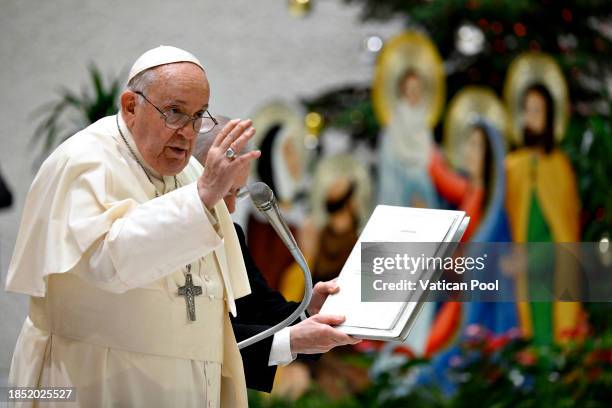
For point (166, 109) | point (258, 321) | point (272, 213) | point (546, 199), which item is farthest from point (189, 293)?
point (546, 199)

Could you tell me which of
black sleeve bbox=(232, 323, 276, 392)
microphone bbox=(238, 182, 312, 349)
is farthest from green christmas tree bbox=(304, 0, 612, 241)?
microphone bbox=(238, 182, 312, 349)

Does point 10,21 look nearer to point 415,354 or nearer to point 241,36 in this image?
point 241,36

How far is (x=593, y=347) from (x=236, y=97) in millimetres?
3168

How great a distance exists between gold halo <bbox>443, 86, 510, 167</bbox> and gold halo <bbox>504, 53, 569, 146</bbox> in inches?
3.3

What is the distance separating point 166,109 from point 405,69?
4745 mm

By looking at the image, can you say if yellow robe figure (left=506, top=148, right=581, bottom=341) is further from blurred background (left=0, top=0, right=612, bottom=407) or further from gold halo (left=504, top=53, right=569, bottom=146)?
gold halo (left=504, top=53, right=569, bottom=146)

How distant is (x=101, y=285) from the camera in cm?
252

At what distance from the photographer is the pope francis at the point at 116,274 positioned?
2.53 metres

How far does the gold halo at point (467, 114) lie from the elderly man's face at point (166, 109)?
4674 mm

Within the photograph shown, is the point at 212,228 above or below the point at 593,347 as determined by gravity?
above

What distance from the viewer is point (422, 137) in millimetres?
7211

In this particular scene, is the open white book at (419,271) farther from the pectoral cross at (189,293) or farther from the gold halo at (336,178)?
the gold halo at (336,178)

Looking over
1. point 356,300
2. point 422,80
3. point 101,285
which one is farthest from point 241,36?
point 101,285

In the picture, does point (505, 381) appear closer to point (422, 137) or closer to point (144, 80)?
point (422, 137)
